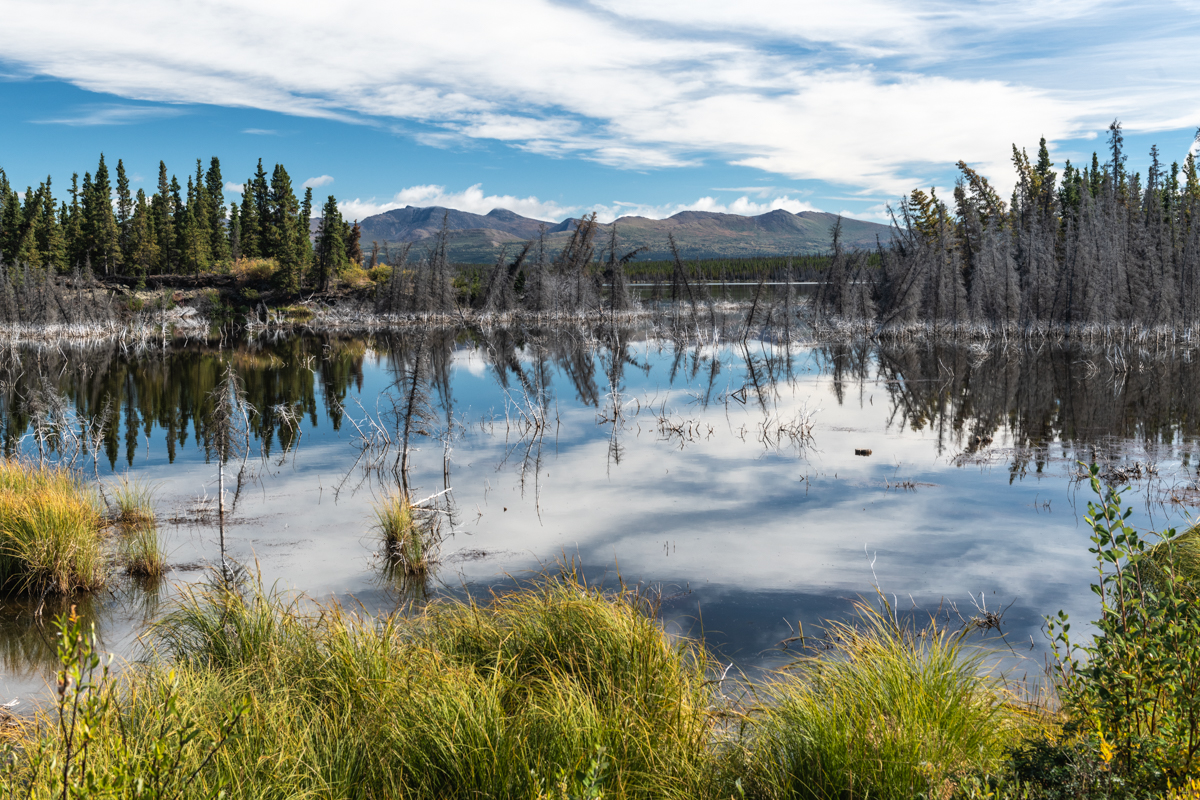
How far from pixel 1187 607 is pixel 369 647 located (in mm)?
5169

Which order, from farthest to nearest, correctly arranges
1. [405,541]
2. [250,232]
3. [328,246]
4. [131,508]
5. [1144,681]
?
[250,232]
[328,246]
[131,508]
[405,541]
[1144,681]

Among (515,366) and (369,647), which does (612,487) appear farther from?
(515,366)

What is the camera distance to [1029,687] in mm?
7430

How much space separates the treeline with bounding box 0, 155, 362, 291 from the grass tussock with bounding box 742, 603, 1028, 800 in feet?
255

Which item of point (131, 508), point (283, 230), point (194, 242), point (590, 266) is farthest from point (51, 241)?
point (131, 508)

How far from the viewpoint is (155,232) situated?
3511 inches

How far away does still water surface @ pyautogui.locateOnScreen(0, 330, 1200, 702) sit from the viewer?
10117 millimetres

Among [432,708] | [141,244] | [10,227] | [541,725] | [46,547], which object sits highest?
[10,227]

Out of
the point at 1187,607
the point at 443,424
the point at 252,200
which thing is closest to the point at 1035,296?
the point at 443,424

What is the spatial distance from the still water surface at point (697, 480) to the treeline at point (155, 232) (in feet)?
169

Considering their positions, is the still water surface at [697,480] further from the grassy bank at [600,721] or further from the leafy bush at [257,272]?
the leafy bush at [257,272]

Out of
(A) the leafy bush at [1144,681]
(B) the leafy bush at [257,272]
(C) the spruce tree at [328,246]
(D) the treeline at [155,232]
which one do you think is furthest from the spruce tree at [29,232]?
(A) the leafy bush at [1144,681]

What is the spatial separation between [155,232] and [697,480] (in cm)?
9098

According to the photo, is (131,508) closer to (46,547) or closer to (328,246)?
Answer: (46,547)
